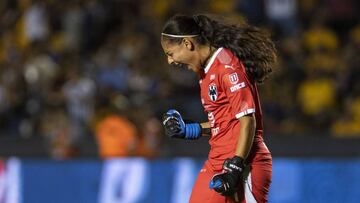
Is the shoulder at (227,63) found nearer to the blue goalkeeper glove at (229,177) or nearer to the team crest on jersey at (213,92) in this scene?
the team crest on jersey at (213,92)

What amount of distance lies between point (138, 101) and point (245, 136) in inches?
278

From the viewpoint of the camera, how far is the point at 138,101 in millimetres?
12531

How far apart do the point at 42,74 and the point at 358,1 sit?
182 inches

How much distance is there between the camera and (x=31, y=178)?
10.7 m

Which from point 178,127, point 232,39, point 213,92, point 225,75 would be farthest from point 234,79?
point 178,127

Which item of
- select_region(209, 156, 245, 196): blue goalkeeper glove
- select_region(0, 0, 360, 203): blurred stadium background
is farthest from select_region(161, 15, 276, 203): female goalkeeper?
select_region(0, 0, 360, 203): blurred stadium background

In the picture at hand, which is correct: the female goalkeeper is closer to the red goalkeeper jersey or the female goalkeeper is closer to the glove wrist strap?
the red goalkeeper jersey

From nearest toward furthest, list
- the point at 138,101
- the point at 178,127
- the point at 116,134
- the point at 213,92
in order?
the point at 213,92, the point at 178,127, the point at 116,134, the point at 138,101

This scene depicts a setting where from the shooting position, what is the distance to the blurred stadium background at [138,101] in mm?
10352

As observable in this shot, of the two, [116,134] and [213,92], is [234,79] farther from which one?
[116,134]

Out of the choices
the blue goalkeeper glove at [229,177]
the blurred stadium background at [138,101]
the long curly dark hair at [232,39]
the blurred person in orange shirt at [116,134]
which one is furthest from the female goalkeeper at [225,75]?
the blurred person in orange shirt at [116,134]

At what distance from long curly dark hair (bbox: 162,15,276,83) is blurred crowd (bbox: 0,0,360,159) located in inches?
209

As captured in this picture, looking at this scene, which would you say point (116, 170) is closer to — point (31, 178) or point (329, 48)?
point (31, 178)

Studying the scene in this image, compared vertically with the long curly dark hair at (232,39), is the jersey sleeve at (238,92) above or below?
below
